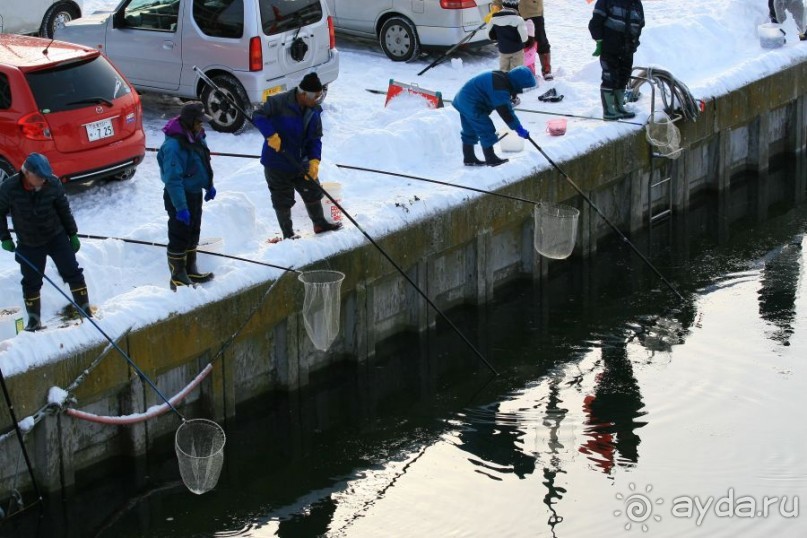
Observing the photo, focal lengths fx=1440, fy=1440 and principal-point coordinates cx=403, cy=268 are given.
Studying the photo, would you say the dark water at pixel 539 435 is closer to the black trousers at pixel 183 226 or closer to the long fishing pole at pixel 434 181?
the long fishing pole at pixel 434 181

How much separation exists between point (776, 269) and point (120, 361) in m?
8.47

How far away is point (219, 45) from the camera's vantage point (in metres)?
16.1

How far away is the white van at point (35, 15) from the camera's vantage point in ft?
60.5

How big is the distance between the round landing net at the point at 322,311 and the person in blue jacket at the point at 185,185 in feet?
2.78

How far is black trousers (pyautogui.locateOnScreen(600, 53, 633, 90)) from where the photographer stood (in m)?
17.0

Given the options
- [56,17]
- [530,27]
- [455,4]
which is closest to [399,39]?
[455,4]

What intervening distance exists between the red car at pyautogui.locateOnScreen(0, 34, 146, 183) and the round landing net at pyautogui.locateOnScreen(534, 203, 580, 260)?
3.97 m

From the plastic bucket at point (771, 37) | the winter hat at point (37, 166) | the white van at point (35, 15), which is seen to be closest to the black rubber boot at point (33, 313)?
the winter hat at point (37, 166)

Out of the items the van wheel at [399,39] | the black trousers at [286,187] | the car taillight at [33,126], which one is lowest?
the van wheel at [399,39]

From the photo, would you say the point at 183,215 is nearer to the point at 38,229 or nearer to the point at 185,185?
the point at 185,185

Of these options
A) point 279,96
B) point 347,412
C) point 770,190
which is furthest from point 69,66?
point 770,190

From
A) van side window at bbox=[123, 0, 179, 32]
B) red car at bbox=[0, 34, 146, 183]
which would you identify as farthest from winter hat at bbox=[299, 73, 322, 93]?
van side window at bbox=[123, 0, 179, 32]

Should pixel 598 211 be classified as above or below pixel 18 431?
below

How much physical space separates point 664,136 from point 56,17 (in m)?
8.10
